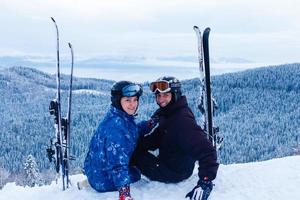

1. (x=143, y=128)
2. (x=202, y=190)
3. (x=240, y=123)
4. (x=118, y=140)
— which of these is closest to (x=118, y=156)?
(x=118, y=140)

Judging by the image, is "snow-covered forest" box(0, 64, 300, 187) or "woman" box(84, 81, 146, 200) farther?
"snow-covered forest" box(0, 64, 300, 187)

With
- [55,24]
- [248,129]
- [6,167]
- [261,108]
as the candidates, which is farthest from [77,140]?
[55,24]

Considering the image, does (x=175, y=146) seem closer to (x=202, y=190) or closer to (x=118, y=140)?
(x=202, y=190)

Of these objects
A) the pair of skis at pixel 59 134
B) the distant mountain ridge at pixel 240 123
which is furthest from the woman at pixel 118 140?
the distant mountain ridge at pixel 240 123

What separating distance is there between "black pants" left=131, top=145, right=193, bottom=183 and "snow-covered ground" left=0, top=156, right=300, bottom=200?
0.36 feet

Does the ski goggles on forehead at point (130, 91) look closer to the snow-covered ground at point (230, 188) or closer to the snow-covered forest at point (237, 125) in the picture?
the snow-covered ground at point (230, 188)

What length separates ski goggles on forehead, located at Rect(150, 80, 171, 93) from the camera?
6.61m

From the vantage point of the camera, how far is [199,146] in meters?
6.14

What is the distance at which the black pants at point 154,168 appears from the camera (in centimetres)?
686

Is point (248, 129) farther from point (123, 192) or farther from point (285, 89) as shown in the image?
point (123, 192)

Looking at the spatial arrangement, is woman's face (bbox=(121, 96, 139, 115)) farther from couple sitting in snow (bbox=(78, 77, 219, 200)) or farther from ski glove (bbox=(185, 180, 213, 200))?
ski glove (bbox=(185, 180, 213, 200))

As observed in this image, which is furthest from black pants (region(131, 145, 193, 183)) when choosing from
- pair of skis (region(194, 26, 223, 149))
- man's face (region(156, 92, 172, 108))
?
pair of skis (region(194, 26, 223, 149))

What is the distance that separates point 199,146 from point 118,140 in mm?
1018

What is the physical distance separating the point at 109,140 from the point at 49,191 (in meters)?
1.80
